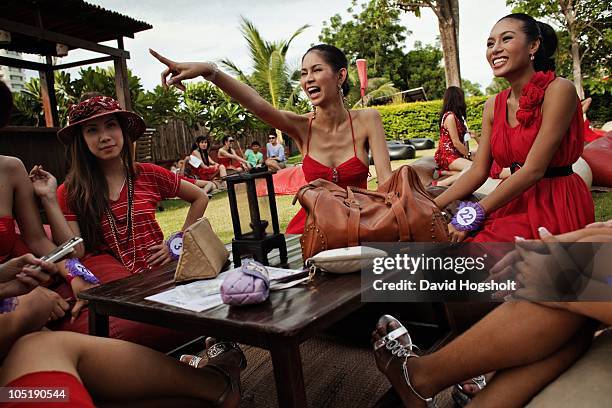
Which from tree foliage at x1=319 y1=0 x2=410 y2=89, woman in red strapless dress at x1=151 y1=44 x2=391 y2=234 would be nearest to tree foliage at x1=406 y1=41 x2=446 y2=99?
tree foliage at x1=319 y1=0 x2=410 y2=89

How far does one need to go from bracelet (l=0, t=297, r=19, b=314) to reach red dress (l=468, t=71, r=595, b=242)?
6.28 ft

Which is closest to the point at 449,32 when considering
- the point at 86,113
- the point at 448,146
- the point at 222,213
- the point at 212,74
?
the point at 448,146

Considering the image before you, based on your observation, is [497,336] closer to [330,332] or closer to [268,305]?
[268,305]

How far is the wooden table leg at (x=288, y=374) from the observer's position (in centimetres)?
129

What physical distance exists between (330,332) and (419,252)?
1196mm

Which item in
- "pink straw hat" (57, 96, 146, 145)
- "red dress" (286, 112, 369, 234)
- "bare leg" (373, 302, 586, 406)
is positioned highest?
"pink straw hat" (57, 96, 146, 145)

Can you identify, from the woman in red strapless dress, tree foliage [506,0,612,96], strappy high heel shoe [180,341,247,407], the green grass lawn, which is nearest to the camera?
strappy high heel shoe [180,341,247,407]

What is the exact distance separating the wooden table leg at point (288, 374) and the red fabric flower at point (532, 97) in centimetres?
168

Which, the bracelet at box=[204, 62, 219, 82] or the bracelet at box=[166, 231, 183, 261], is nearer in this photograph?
the bracelet at box=[166, 231, 183, 261]

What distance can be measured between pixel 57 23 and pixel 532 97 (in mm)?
7816

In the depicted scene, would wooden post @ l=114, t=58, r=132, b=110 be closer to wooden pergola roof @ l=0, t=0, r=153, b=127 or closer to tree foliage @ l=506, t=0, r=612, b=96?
wooden pergola roof @ l=0, t=0, r=153, b=127

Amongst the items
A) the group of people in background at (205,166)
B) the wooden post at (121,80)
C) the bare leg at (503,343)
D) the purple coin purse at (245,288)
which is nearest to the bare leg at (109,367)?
the purple coin purse at (245,288)

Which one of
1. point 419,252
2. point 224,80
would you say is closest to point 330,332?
point 419,252

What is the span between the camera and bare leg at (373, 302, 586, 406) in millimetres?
1328
